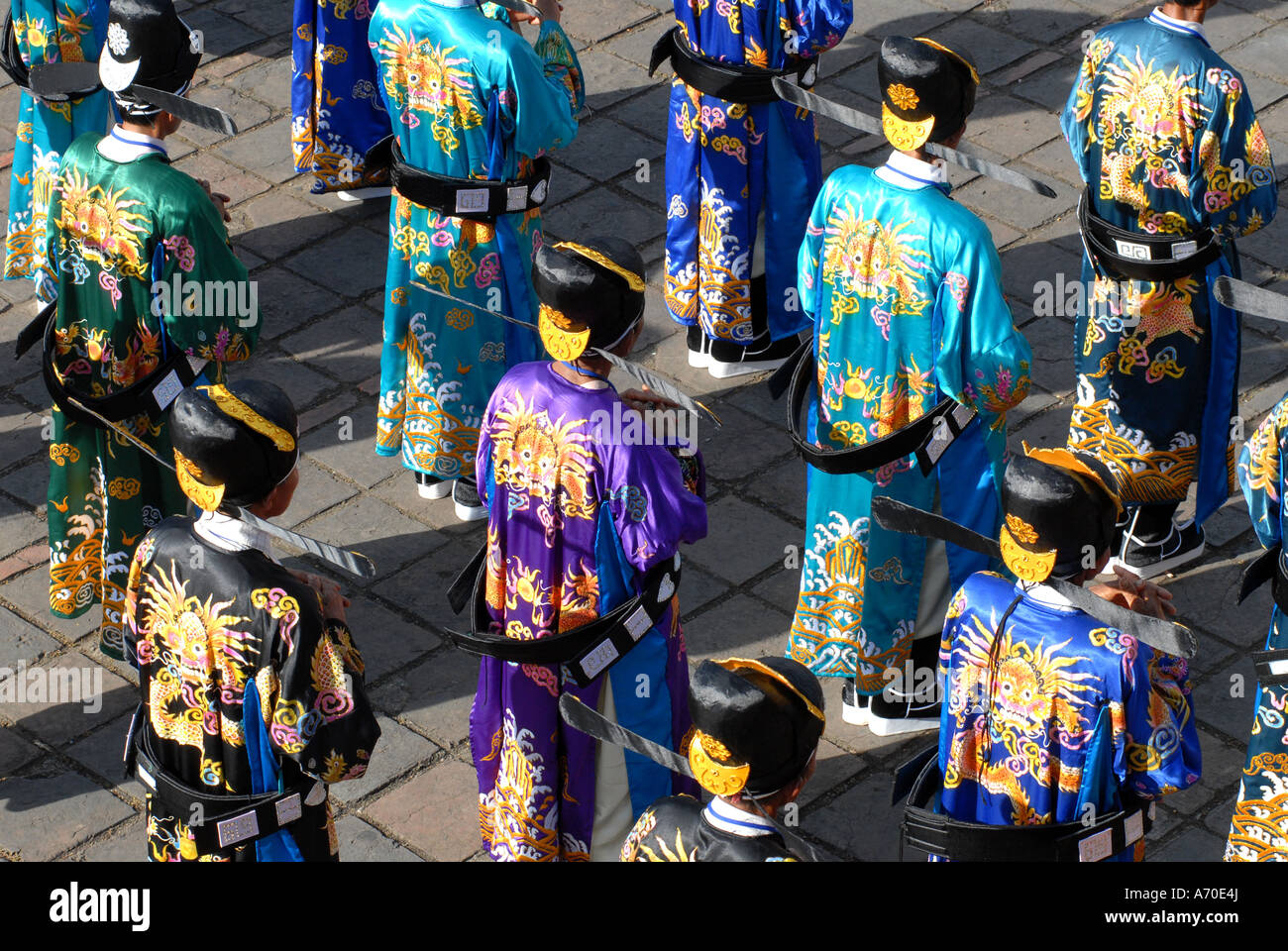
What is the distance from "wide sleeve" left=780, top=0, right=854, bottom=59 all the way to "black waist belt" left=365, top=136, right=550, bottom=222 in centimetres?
107

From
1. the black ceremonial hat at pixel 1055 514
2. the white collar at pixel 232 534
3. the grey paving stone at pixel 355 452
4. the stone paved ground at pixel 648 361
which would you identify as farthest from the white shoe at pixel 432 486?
the black ceremonial hat at pixel 1055 514

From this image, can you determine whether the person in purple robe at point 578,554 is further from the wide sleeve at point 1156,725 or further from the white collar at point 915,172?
the wide sleeve at point 1156,725

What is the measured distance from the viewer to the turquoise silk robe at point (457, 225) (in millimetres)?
6387

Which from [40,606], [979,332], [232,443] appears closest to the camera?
[232,443]

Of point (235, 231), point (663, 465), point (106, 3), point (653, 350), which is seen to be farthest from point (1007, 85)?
point (663, 465)

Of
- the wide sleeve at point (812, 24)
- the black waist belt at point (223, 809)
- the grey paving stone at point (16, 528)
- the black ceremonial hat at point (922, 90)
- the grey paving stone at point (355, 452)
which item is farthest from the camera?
the grey paving stone at point (355, 452)

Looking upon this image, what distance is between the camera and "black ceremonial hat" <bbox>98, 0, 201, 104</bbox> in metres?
5.73

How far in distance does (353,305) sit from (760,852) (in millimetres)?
4914

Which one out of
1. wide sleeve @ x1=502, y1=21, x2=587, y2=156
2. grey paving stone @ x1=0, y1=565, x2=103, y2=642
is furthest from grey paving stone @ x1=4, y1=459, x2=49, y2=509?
wide sleeve @ x1=502, y1=21, x2=587, y2=156

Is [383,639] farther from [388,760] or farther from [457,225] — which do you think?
[457,225]

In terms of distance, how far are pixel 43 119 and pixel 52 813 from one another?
119 inches

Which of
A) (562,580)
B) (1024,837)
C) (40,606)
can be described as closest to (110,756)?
(40,606)

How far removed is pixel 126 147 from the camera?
582 cm

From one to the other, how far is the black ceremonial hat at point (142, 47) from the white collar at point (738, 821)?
304 cm
